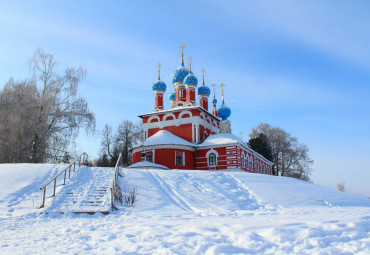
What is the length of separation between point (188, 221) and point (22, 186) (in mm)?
8266

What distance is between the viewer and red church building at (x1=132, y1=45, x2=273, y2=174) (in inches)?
1089

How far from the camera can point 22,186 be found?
13.5 metres

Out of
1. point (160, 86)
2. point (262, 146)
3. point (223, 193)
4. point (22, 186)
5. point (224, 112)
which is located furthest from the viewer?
point (262, 146)

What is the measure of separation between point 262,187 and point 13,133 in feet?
48.5

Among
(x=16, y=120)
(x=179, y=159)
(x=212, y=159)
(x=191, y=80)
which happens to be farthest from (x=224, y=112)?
(x=16, y=120)

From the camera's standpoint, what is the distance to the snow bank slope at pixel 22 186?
10898 mm

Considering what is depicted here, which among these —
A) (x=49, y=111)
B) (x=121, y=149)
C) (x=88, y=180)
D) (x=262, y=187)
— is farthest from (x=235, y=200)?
(x=121, y=149)

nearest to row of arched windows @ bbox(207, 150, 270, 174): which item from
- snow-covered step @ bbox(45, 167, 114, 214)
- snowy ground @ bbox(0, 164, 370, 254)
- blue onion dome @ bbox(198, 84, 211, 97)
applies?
blue onion dome @ bbox(198, 84, 211, 97)

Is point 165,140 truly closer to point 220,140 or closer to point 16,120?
point 220,140

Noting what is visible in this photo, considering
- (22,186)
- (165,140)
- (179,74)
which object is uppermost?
(179,74)

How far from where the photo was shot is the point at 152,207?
38.3 ft

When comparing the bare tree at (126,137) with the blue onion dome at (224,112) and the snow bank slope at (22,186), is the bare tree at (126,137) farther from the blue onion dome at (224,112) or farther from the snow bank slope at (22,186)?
the snow bank slope at (22,186)

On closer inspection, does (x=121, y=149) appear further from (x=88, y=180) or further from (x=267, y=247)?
(x=267, y=247)

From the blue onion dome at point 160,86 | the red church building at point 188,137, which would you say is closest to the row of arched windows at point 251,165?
the red church building at point 188,137
